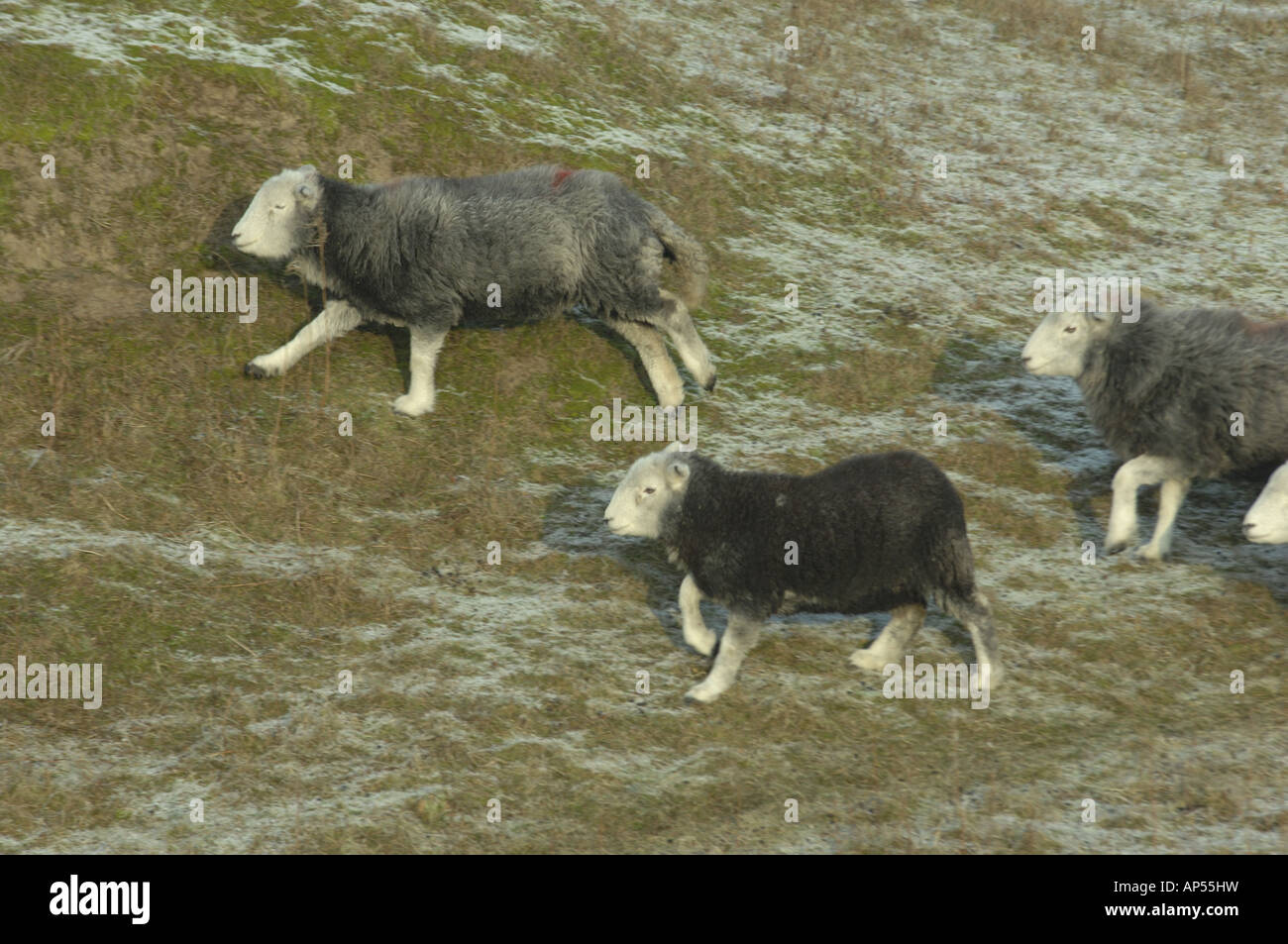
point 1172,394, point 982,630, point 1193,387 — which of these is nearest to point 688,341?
point 1172,394

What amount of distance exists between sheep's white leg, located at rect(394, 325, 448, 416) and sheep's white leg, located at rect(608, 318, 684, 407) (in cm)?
177

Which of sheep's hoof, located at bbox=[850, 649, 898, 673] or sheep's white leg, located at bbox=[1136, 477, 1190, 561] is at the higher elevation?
sheep's white leg, located at bbox=[1136, 477, 1190, 561]

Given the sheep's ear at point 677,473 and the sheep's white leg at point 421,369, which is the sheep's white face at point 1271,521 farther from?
the sheep's white leg at point 421,369

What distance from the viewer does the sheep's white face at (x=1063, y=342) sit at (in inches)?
424

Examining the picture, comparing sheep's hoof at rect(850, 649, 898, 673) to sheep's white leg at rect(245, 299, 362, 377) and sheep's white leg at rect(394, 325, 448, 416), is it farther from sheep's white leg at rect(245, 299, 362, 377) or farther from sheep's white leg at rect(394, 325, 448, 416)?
sheep's white leg at rect(245, 299, 362, 377)

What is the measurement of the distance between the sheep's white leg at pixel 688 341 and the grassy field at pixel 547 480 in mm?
424

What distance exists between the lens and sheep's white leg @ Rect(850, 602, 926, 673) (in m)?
8.62

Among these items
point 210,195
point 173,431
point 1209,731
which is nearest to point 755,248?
point 210,195

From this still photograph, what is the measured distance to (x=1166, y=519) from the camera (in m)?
10.3

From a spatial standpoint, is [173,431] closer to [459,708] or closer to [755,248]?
[459,708]

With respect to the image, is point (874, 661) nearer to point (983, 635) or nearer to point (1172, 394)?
point (983, 635)

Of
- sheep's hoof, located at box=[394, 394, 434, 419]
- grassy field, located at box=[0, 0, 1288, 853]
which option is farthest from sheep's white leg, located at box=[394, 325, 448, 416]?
grassy field, located at box=[0, 0, 1288, 853]

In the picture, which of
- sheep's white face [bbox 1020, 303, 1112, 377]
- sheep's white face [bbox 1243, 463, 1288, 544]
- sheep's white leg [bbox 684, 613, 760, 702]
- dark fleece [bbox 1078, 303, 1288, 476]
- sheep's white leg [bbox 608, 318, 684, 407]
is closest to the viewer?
sheep's white leg [bbox 684, 613, 760, 702]

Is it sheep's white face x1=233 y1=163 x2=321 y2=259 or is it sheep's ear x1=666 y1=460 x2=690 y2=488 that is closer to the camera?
sheep's ear x1=666 y1=460 x2=690 y2=488
